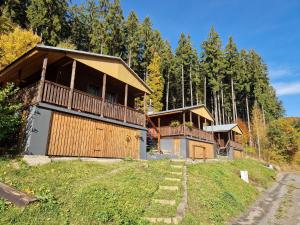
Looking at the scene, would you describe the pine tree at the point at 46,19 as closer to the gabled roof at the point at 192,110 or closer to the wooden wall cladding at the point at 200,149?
the gabled roof at the point at 192,110

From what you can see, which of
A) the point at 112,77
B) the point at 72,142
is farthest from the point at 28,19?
the point at 72,142

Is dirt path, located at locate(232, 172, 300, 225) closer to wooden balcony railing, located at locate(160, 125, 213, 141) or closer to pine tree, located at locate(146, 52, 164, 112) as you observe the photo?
wooden balcony railing, located at locate(160, 125, 213, 141)

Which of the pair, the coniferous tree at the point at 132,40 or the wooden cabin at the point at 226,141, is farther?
the coniferous tree at the point at 132,40

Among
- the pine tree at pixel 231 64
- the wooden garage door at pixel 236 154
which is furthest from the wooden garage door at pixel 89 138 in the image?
the pine tree at pixel 231 64

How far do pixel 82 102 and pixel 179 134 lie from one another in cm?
1298

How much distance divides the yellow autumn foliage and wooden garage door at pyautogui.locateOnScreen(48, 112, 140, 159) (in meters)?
14.1

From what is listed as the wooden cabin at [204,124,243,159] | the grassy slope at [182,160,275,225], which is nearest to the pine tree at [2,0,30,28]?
the wooden cabin at [204,124,243,159]

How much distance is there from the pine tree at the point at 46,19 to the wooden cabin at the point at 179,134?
772 inches

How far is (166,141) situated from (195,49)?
31099 millimetres

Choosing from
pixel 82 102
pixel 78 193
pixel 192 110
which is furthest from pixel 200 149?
pixel 78 193

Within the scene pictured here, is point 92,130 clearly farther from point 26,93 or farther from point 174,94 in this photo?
point 174,94

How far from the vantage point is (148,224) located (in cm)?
712

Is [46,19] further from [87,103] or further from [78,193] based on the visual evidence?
[78,193]

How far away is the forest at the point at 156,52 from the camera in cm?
3341
